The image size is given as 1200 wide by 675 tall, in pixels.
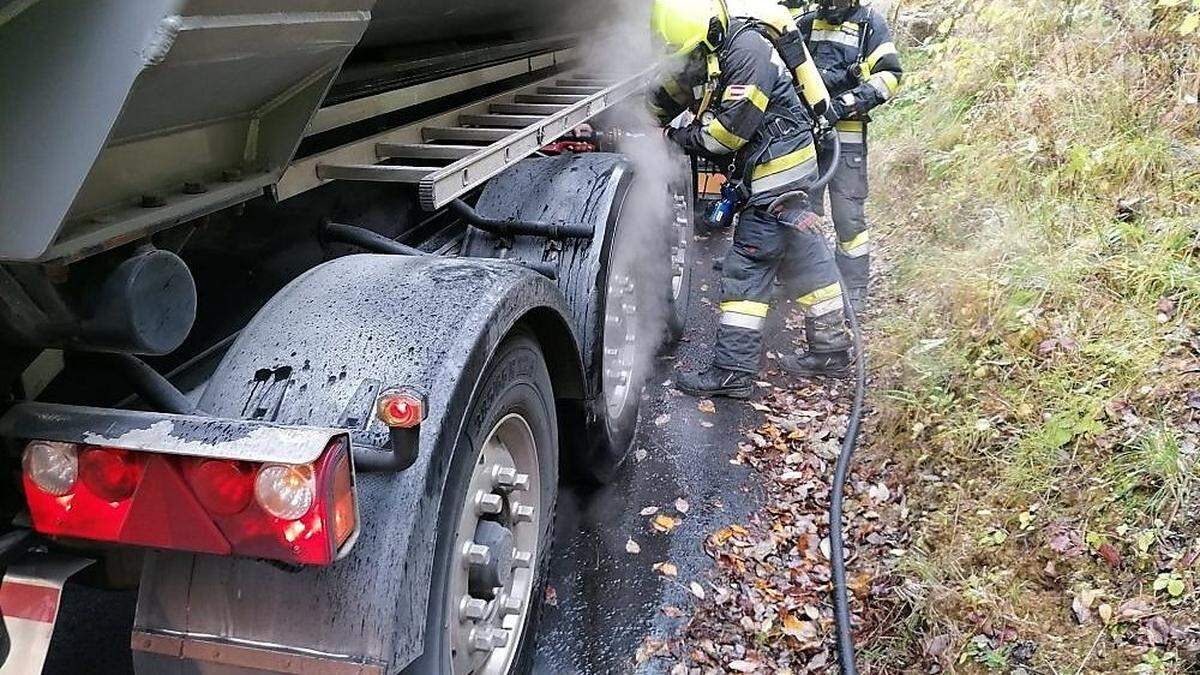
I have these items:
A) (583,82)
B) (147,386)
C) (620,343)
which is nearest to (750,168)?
(583,82)

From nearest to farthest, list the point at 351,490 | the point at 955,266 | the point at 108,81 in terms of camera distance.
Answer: the point at 108,81 < the point at 351,490 < the point at 955,266

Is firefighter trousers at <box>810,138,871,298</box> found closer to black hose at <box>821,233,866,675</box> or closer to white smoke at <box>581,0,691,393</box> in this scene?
black hose at <box>821,233,866,675</box>

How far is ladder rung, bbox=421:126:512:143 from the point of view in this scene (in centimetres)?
279

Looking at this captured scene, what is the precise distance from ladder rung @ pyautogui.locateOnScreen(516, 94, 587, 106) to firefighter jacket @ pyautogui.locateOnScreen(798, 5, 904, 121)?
2.34 meters

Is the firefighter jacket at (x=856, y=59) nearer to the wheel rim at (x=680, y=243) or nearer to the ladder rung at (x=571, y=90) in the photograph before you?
the wheel rim at (x=680, y=243)

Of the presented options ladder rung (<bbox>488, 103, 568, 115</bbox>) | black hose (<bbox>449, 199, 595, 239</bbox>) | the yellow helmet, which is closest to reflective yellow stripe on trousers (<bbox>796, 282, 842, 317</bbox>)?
the yellow helmet

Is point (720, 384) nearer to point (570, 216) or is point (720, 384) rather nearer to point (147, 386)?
point (570, 216)

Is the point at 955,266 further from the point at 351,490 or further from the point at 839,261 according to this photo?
the point at 351,490

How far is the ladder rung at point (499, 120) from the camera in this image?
123 inches

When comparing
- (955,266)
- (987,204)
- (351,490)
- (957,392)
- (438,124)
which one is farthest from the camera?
(987,204)

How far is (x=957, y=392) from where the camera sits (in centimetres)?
384

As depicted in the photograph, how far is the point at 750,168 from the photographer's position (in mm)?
4461

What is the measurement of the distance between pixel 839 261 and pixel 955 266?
877mm

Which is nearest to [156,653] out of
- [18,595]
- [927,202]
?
[18,595]
